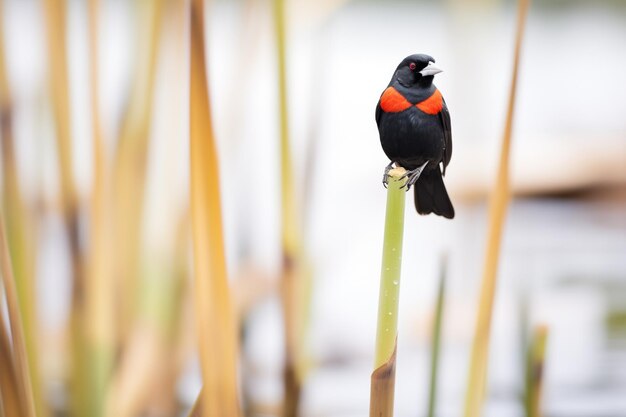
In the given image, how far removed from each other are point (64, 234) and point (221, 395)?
280 mm

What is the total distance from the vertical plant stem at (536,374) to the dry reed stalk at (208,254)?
0.16 metres

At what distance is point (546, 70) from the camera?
270 cm

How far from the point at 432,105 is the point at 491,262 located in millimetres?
117

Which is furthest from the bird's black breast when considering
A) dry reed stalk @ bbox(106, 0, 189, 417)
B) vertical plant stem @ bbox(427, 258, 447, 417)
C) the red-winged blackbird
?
dry reed stalk @ bbox(106, 0, 189, 417)

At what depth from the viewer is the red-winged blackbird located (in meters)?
0.25

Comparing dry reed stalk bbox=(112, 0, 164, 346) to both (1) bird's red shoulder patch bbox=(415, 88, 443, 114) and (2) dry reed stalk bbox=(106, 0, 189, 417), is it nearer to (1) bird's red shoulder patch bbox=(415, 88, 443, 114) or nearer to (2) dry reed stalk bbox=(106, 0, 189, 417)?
(2) dry reed stalk bbox=(106, 0, 189, 417)

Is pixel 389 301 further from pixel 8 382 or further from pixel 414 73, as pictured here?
pixel 8 382

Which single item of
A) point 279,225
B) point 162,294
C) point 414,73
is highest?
point 414,73

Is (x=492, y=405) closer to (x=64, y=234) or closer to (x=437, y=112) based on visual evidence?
(x=64, y=234)

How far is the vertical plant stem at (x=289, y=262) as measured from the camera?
40 centimetres

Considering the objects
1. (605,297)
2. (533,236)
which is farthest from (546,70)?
(605,297)

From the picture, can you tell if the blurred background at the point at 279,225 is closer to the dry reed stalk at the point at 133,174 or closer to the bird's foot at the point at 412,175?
the dry reed stalk at the point at 133,174

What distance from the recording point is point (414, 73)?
10.5 inches

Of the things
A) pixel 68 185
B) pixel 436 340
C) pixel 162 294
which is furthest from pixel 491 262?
pixel 162 294
